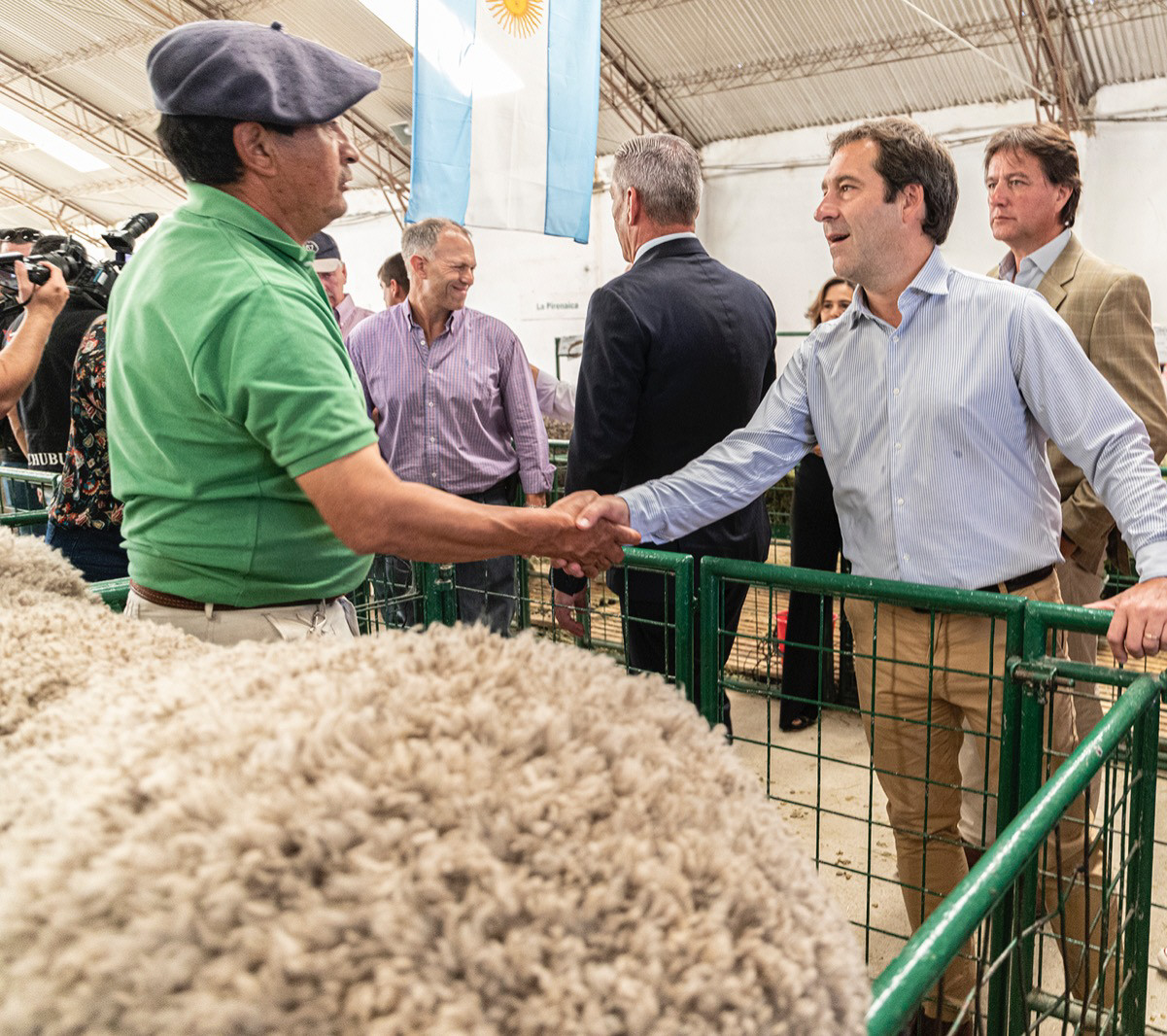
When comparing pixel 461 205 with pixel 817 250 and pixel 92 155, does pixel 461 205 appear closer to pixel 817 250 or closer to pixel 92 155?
pixel 817 250

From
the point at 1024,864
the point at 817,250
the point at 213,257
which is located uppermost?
the point at 817,250

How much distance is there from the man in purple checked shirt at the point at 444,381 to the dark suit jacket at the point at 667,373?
3.41ft

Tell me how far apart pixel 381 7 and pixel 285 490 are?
432 inches

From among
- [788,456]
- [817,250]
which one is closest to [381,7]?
[817,250]

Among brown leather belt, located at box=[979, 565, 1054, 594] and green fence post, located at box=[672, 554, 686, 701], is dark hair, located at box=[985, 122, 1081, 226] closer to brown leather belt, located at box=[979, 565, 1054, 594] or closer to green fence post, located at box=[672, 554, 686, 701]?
brown leather belt, located at box=[979, 565, 1054, 594]

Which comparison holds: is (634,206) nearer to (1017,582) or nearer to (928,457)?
(928,457)

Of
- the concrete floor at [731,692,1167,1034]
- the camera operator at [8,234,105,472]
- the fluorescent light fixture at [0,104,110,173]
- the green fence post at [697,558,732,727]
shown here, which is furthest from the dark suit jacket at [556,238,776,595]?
the fluorescent light fixture at [0,104,110,173]

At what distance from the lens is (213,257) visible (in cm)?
117

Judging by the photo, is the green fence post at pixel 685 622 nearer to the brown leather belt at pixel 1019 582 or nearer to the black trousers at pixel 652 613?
the black trousers at pixel 652 613

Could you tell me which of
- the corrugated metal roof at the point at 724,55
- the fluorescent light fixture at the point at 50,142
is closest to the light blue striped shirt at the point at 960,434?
the corrugated metal roof at the point at 724,55

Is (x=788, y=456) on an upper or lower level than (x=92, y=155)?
lower


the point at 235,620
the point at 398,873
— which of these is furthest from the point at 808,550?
the point at 398,873

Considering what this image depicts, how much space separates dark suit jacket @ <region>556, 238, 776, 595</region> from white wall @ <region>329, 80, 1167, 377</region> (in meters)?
8.27

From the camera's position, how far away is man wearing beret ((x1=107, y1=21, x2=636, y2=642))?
3.61 ft
